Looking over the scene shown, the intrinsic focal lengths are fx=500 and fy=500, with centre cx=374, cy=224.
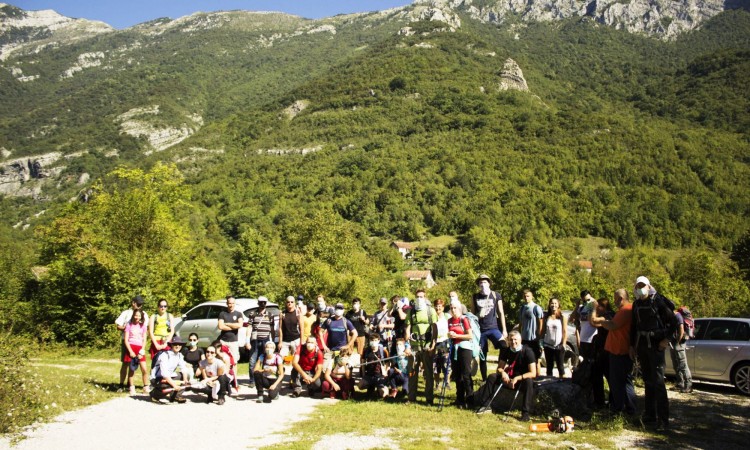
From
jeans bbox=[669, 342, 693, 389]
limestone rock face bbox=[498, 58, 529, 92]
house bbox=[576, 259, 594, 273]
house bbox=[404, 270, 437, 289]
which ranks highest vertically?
limestone rock face bbox=[498, 58, 529, 92]

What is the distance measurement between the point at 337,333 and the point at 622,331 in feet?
16.6

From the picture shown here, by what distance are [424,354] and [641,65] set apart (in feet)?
696

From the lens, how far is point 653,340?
677cm

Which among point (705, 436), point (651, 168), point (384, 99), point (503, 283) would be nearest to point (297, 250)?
point (503, 283)

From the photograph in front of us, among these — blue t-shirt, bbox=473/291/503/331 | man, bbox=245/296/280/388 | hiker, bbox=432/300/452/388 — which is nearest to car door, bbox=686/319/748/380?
blue t-shirt, bbox=473/291/503/331

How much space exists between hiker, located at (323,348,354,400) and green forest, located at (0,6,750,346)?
1151 centimetres

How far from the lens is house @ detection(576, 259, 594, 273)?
3169 inches

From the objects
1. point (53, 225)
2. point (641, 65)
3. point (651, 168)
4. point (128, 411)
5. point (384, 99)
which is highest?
point (641, 65)

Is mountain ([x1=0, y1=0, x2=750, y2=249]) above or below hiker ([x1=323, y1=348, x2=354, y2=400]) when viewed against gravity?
above

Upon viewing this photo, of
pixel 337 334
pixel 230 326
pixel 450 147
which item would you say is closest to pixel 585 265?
pixel 450 147

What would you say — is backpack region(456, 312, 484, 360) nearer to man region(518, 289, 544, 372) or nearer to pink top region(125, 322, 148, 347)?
man region(518, 289, 544, 372)

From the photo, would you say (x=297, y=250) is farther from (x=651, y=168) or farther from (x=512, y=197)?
(x=651, y=168)

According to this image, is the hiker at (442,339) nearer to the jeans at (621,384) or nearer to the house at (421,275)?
the jeans at (621,384)

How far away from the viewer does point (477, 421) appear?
7234 millimetres
